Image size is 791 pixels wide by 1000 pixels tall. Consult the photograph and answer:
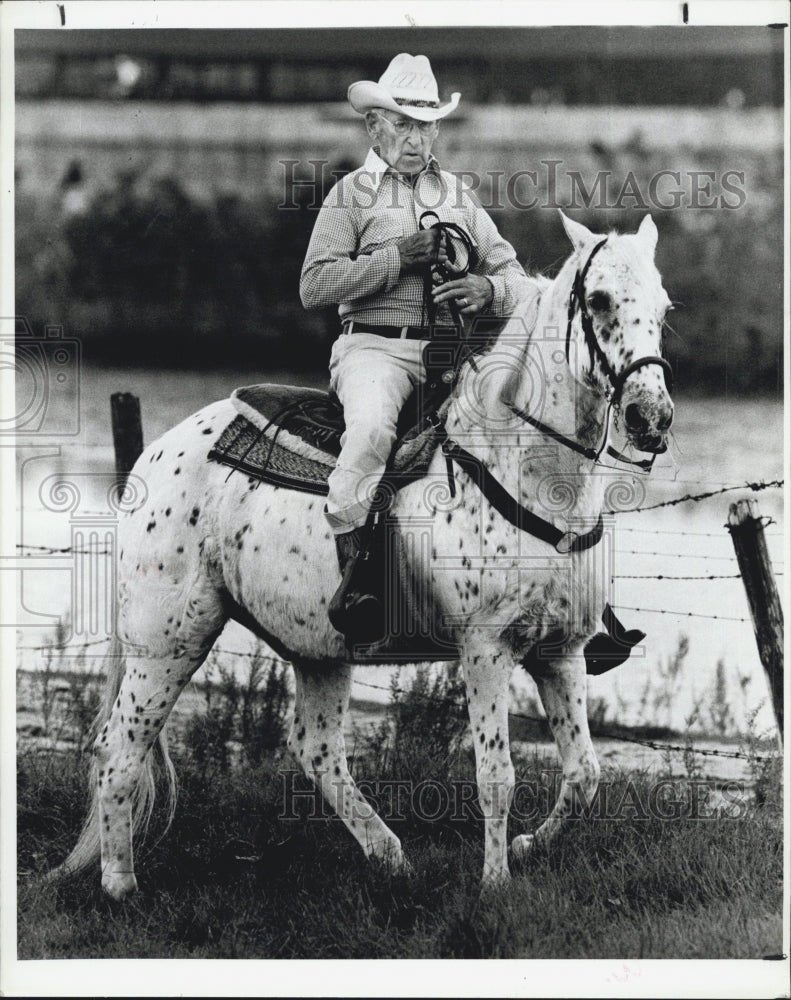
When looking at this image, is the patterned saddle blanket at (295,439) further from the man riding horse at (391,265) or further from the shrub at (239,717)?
the shrub at (239,717)

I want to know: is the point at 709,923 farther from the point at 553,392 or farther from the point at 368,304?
the point at 368,304

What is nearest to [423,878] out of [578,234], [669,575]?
[669,575]

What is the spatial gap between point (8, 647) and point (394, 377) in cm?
214

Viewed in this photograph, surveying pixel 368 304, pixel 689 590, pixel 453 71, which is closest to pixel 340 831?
pixel 689 590

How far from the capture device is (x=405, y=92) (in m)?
4.62

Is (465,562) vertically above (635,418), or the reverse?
(635,418)

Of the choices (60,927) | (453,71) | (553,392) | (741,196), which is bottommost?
(60,927)

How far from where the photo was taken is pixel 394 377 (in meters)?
4.51

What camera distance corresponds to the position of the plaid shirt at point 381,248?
4535 mm

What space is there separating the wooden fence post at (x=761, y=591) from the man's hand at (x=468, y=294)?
60.9 inches

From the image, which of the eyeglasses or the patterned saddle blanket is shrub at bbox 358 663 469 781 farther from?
the eyeglasses

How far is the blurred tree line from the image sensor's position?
4871 mm

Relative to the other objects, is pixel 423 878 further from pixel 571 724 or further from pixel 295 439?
pixel 295 439

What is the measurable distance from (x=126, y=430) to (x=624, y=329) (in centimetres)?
269
